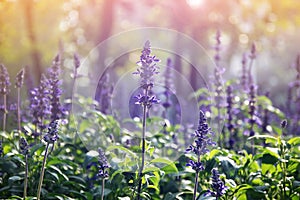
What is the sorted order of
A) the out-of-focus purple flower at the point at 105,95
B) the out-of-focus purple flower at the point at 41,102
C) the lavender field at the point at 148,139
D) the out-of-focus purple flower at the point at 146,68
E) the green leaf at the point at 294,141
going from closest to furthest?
the out-of-focus purple flower at the point at 146,68
the lavender field at the point at 148,139
the green leaf at the point at 294,141
the out-of-focus purple flower at the point at 41,102
the out-of-focus purple flower at the point at 105,95

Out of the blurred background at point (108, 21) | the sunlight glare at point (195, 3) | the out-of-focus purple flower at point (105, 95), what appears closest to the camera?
the out-of-focus purple flower at point (105, 95)

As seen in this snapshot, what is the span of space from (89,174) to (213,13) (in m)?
16.0

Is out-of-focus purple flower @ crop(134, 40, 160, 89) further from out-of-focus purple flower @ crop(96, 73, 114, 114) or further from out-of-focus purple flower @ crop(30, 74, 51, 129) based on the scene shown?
out-of-focus purple flower @ crop(96, 73, 114, 114)

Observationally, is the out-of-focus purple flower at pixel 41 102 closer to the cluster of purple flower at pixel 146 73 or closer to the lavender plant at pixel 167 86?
the cluster of purple flower at pixel 146 73

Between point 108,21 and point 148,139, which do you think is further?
point 108,21

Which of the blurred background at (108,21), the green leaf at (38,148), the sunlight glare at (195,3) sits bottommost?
the green leaf at (38,148)

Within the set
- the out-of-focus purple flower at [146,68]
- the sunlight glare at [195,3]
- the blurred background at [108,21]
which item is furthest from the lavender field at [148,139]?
the sunlight glare at [195,3]

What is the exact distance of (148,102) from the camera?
3783mm

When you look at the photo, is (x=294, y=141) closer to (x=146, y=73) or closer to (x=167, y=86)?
(x=146, y=73)

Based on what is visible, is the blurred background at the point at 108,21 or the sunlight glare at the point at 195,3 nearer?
the blurred background at the point at 108,21

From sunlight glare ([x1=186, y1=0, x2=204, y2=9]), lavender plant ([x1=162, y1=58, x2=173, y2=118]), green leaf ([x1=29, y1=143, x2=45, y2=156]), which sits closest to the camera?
green leaf ([x1=29, y1=143, x2=45, y2=156])

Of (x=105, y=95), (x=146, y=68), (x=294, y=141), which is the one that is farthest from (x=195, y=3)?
(x=146, y=68)

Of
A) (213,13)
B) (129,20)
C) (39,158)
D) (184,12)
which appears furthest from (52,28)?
(39,158)

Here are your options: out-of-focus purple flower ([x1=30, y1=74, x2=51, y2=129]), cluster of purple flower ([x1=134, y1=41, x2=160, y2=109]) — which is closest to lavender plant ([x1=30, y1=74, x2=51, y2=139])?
out-of-focus purple flower ([x1=30, y1=74, x2=51, y2=129])
